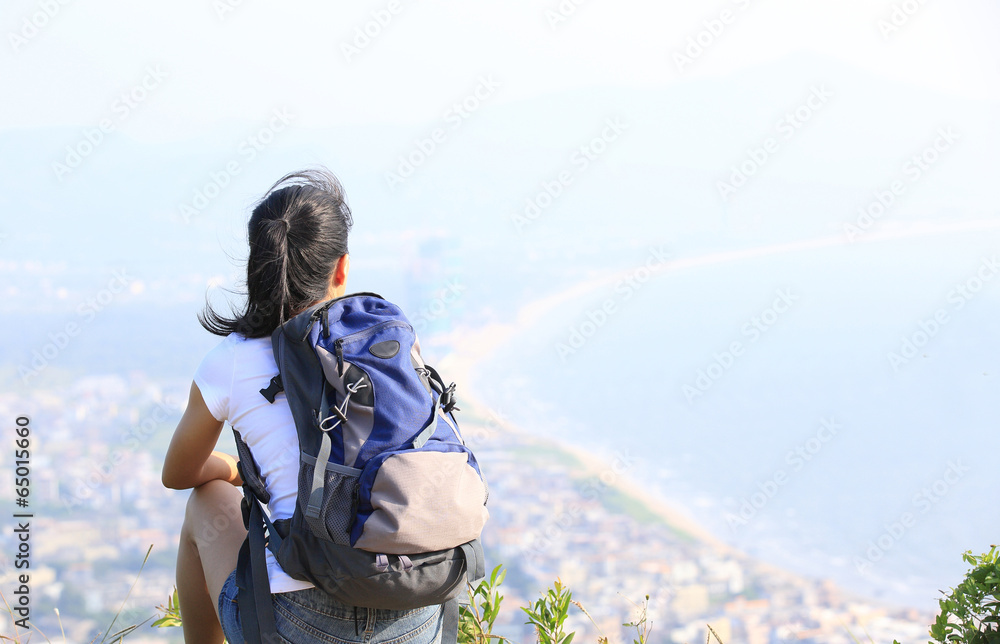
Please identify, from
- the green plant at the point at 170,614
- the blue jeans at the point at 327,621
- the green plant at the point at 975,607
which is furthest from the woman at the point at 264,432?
the green plant at the point at 975,607

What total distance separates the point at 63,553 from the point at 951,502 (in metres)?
8.34

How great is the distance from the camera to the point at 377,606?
1.25 m

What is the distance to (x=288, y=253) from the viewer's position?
4.70ft

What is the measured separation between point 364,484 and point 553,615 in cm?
105

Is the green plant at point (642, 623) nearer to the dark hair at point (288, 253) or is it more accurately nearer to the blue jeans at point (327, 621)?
the blue jeans at point (327, 621)

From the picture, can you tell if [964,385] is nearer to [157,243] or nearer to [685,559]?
[685,559]

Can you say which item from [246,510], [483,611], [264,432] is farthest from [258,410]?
[483,611]

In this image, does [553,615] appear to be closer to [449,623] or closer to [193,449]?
[449,623]

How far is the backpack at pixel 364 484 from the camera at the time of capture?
1214 millimetres

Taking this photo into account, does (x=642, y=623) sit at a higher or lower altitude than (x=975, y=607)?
lower

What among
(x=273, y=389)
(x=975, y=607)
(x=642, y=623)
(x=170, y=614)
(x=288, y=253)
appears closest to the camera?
(x=273, y=389)

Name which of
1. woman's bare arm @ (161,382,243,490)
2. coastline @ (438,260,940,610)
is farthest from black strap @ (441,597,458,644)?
coastline @ (438,260,940,610)

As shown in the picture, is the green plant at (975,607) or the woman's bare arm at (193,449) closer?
the woman's bare arm at (193,449)

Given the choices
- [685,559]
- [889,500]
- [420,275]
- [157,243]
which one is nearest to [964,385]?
[889,500]
